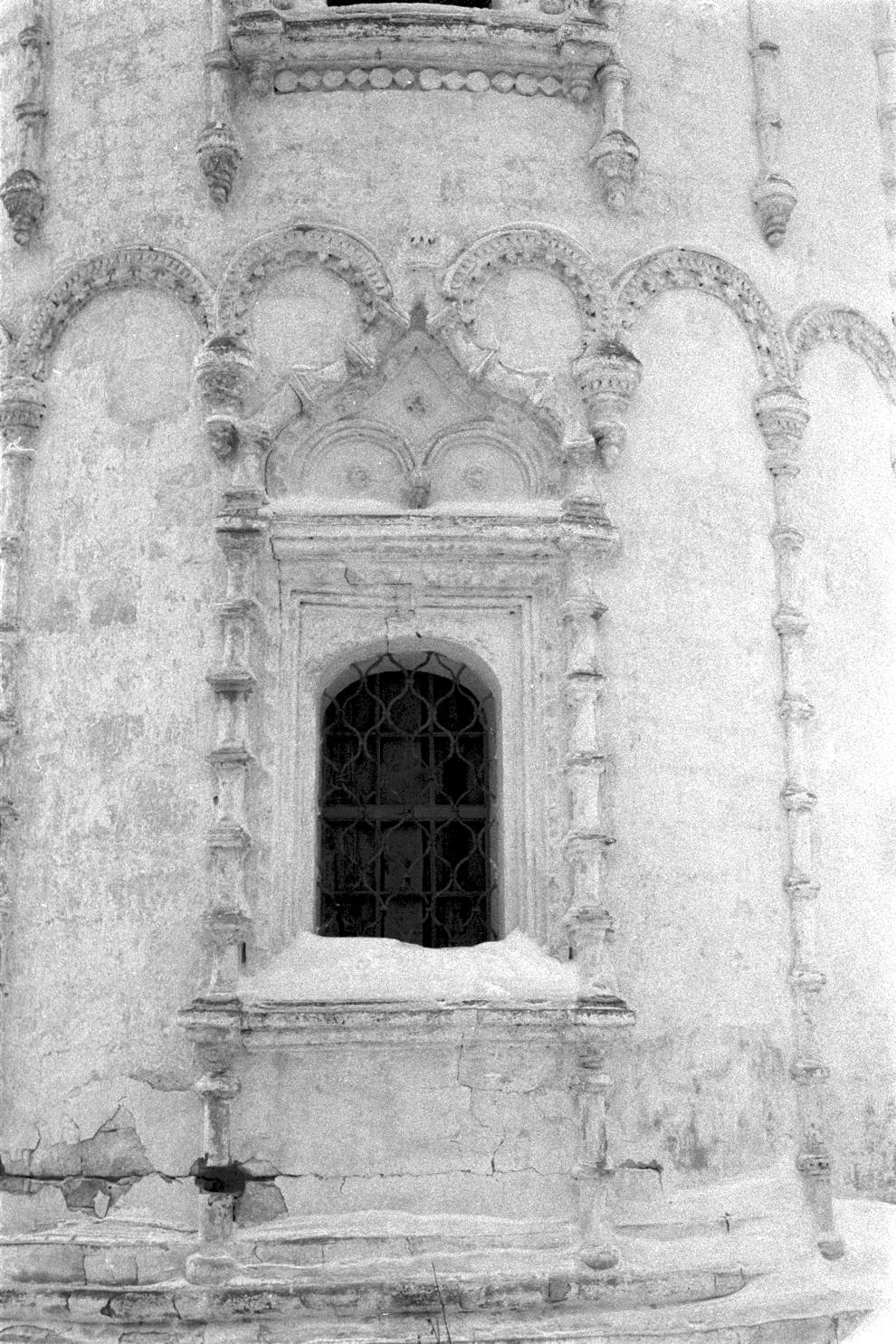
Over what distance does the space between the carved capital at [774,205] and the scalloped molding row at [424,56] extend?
0.58 meters

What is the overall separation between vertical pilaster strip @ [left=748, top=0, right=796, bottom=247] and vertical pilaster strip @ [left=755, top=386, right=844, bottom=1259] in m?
0.79

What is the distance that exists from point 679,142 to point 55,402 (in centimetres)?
→ 291

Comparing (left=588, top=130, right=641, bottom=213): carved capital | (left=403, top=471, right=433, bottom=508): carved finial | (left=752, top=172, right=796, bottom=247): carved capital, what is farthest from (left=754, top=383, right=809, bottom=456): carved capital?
(left=403, top=471, right=433, bottom=508): carved finial

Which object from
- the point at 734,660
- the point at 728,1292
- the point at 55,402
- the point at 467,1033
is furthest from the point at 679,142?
the point at 728,1292

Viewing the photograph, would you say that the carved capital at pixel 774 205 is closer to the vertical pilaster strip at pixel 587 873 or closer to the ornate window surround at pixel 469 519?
the ornate window surround at pixel 469 519

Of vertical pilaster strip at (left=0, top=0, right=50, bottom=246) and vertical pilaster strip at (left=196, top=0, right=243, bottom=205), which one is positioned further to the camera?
vertical pilaster strip at (left=0, top=0, right=50, bottom=246)

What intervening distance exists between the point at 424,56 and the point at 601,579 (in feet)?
7.92

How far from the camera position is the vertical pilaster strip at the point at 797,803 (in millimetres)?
6152

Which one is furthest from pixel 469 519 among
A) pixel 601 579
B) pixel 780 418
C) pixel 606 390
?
pixel 780 418

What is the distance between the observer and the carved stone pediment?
6734 millimetres

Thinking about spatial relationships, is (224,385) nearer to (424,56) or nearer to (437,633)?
(437,633)

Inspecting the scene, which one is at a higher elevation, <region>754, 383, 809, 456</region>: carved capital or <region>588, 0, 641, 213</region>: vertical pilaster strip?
<region>588, 0, 641, 213</region>: vertical pilaster strip

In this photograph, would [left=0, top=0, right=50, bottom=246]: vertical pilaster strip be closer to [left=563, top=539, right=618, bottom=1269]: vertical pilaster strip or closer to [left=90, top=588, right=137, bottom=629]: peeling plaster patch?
[left=90, top=588, right=137, bottom=629]: peeling plaster patch

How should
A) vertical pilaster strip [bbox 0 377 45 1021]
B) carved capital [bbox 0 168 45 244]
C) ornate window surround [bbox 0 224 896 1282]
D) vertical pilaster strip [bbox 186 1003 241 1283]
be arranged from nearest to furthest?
vertical pilaster strip [bbox 186 1003 241 1283], ornate window surround [bbox 0 224 896 1282], vertical pilaster strip [bbox 0 377 45 1021], carved capital [bbox 0 168 45 244]
